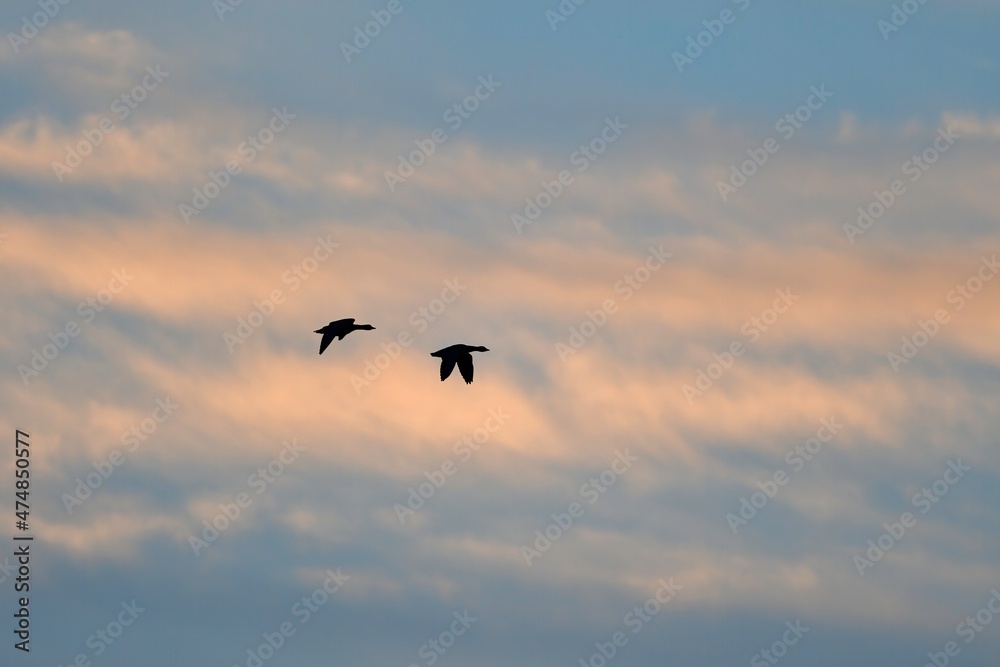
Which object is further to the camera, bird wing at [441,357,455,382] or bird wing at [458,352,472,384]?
bird wing at [458,352,472,384]

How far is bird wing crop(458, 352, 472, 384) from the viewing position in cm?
17512

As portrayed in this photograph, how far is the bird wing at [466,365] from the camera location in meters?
175

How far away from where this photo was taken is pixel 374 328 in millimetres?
179625

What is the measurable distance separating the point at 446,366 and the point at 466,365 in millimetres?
1667

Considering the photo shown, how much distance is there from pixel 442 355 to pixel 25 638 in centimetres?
3694

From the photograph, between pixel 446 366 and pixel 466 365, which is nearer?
pixel 446 366

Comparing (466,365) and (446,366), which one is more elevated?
(466,365)

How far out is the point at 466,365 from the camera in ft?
576

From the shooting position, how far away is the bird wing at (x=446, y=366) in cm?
17275

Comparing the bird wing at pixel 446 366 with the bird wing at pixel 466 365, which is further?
the bird wing at pixel 466 365

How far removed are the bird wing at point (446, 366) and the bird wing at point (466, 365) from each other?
0.52 meters

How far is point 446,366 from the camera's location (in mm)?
174375

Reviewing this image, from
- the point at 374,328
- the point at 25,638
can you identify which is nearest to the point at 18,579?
the point at 25,638

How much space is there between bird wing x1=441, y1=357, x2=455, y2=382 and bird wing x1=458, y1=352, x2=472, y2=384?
1.69 feet
